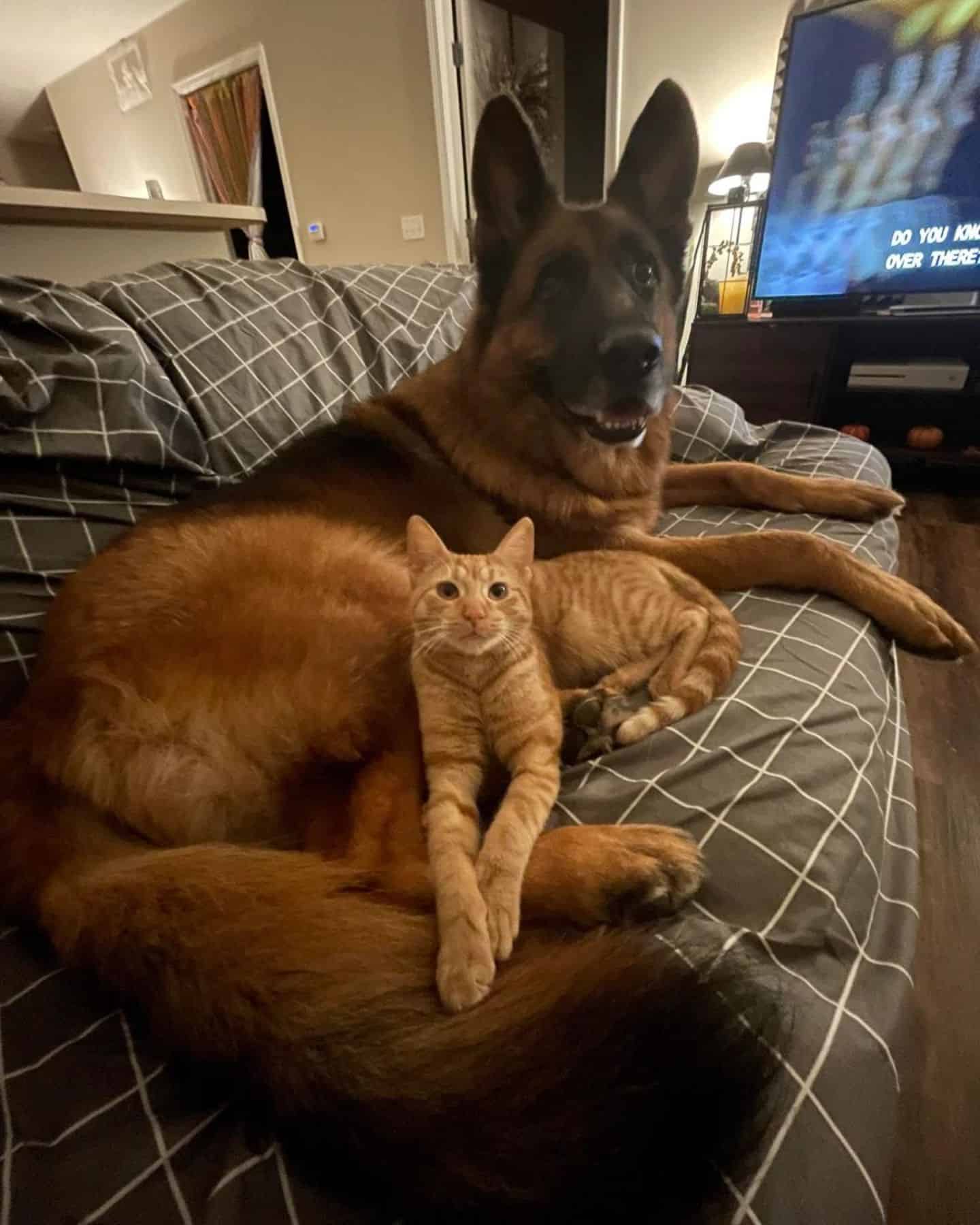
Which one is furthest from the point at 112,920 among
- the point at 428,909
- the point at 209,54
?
the point at 209,54

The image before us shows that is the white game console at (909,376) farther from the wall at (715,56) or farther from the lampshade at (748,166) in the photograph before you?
the wall at (715,56)

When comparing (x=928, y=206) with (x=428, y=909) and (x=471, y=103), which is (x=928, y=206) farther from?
(x=428, y=909)

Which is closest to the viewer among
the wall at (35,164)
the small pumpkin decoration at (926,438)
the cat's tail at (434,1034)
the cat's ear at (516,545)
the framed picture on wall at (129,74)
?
the cat's tail at (434,1034)

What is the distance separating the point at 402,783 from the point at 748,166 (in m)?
4.26

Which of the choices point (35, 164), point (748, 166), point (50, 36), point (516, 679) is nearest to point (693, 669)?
point (516, 679)

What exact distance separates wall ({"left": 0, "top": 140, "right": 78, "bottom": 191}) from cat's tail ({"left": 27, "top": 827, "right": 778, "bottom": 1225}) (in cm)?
1137

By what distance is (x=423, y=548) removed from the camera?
101 cm

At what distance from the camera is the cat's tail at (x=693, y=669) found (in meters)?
0.94

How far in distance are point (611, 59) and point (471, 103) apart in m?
1.02

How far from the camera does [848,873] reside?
2.33ft

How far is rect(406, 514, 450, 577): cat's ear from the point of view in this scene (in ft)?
3.24

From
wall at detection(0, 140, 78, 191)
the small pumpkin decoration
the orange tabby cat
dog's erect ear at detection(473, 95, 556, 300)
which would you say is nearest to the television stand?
the small pumpkin decoration

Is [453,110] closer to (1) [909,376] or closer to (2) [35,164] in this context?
(1) [909,376]

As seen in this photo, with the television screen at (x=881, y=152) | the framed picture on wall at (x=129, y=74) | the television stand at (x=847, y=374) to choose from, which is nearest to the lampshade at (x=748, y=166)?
the television screen at (x=881, y=152)
